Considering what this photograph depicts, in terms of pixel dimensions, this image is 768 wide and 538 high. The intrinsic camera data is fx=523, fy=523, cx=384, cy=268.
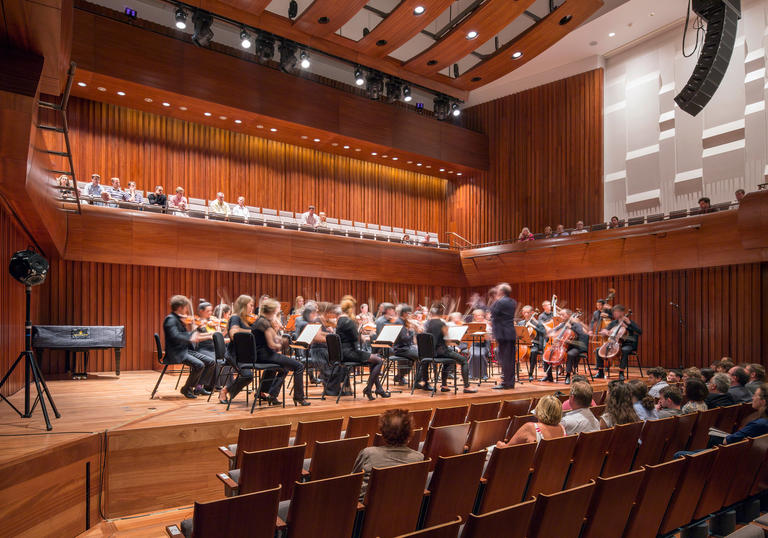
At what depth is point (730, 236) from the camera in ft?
32.0

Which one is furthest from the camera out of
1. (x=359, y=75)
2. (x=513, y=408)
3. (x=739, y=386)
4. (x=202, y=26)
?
(x=359, y=75)

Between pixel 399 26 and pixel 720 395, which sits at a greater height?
pixel 399 26

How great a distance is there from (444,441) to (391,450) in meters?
0.80

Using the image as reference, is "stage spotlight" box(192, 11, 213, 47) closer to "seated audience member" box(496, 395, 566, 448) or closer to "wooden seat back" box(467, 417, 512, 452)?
"wooden seat back" box(467, 417, 512, 452)

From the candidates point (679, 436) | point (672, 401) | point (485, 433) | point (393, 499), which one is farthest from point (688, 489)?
point (672, 401)

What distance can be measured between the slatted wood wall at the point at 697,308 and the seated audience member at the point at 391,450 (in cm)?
964

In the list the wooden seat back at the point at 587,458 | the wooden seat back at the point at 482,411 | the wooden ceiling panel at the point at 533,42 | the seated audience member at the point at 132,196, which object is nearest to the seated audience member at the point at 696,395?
the wooden seat back at the point at 482,411

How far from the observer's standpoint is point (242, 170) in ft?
45.0

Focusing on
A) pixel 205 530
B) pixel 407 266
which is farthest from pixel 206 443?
pixel 407 266

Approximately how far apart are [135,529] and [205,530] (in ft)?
7.66

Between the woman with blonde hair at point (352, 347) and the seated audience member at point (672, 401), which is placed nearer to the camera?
the seated audience member at point (672, 401)

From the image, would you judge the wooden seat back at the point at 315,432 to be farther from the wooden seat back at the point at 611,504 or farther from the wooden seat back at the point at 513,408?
the wooden seat back at the point at 611,504

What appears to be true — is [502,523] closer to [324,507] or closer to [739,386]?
[324,507]

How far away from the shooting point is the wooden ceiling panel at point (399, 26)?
1140 centimetres
